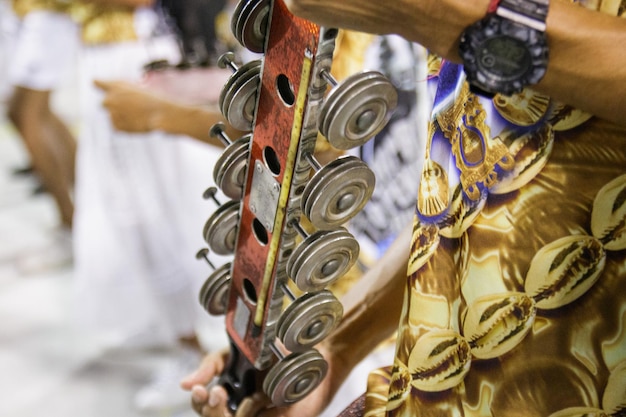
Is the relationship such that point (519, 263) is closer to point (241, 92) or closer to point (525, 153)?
point (525, 153)

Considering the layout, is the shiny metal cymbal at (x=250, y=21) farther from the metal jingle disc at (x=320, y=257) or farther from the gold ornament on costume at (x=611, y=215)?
the gold ornament on costume at (x=611, y=215)

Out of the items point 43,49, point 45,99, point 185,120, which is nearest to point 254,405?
point 185,120

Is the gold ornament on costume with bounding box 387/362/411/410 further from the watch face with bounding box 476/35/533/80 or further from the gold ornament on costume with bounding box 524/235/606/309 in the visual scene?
the watch face with bounding box 476/35/533/80

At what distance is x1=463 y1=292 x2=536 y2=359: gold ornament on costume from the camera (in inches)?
21.9

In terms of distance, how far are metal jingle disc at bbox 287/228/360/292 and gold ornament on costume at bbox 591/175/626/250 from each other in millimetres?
178

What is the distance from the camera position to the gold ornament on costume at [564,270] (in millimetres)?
533

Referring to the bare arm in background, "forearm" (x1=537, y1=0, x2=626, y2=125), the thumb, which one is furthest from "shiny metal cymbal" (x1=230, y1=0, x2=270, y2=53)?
the bare arm in background

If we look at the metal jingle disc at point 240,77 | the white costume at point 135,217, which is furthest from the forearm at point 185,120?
the metal jingle disc at point 240,77

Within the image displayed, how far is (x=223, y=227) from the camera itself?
670 mm

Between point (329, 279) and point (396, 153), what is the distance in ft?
2.19

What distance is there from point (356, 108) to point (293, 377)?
0.87 ft

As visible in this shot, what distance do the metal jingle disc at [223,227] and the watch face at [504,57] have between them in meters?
0.28

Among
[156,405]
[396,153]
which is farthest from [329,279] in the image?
[156,405]

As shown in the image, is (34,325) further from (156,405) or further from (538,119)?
(538,119)
